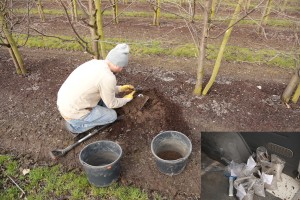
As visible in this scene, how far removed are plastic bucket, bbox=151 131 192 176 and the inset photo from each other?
72cm

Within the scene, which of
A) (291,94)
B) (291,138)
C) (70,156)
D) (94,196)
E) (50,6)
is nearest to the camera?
(94,196)

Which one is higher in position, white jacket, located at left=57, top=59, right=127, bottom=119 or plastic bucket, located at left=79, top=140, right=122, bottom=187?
white jacket, located at left=57, top=59, right=127, bottom=119

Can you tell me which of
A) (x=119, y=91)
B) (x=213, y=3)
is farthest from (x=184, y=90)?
(x=213, y=3)

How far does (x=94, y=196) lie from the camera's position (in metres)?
3.36

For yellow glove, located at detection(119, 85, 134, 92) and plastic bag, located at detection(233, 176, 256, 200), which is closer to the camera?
plastic bag, located at detection(233, 176, 256, 200)

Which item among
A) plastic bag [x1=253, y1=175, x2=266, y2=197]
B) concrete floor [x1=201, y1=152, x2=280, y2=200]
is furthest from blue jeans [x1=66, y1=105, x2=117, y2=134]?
plastic bag [x1=253, y1=175, x2=266, y2=197]

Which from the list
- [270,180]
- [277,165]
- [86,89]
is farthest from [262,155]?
[86,89]

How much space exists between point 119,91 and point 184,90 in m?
1.31

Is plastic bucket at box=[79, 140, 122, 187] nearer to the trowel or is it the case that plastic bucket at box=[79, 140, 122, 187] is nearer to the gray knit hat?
the trowel

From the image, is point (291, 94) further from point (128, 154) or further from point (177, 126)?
point (128, 154)

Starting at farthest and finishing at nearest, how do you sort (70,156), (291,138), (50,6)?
(50,6), (291,138), (70,156)

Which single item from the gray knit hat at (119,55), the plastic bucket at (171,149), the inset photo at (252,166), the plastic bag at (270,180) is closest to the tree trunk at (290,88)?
the inset photo at (252,166)

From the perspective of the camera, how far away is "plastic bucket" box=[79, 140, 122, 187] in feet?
10.4

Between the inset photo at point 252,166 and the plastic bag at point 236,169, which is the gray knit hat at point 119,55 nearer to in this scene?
the inset photo at point 252,166
